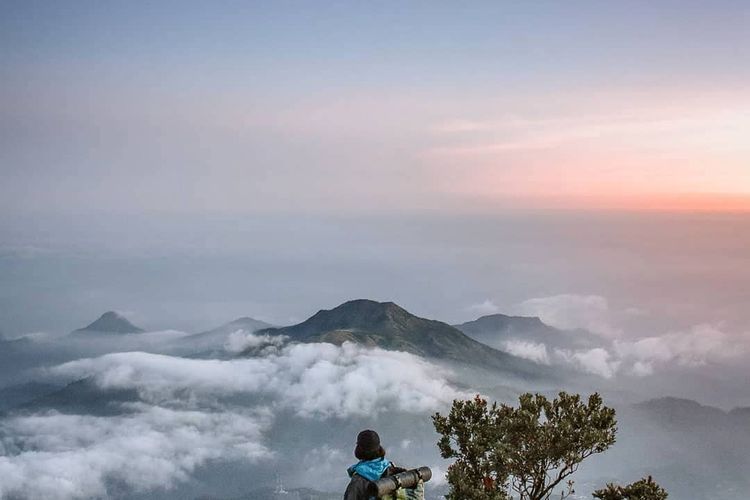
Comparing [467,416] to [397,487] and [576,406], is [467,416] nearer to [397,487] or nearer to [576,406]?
[576,406]

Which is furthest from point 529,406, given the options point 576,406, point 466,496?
point 466,496

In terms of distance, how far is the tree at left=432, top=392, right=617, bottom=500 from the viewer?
2278cm

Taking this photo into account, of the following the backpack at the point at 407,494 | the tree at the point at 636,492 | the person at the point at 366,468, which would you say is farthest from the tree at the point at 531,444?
the person at the point at 366,468

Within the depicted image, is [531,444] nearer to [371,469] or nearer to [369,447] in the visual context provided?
[369,447]

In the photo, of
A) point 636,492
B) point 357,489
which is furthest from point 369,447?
point 636,492

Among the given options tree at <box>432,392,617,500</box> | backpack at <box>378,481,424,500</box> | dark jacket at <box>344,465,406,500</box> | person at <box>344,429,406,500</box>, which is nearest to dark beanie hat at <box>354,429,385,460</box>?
person at <box>344,429,406,500</box>

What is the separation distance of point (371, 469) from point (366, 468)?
75 millimetres

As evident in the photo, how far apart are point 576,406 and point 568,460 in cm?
164

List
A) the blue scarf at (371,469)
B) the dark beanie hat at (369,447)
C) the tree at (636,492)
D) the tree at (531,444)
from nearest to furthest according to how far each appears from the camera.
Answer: the blue scarf at (371,469) < the dark beanie hat at (369,447) < the tree at (636,492) < the tree at (531,444)

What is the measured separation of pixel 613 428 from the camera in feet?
77.3

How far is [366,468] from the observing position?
36.1ft

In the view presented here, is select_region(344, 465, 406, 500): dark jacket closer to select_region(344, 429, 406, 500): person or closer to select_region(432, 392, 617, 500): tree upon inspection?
select_region(344, 429, 406, 500): person

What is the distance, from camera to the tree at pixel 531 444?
74.7 feet

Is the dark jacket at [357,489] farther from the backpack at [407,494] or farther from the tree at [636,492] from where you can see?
the tree at [636,492]
